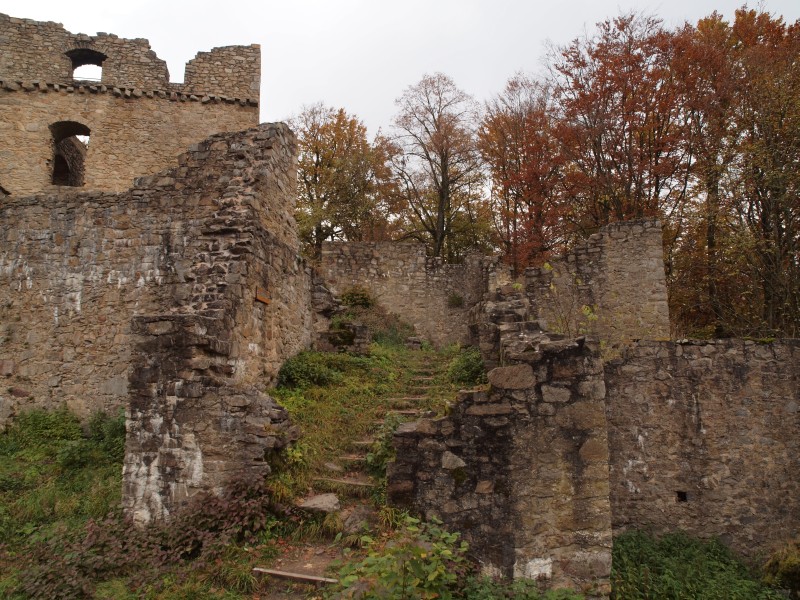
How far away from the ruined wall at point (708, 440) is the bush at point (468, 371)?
86.0 inches

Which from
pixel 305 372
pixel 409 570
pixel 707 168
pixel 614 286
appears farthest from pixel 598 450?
pixel 707 168

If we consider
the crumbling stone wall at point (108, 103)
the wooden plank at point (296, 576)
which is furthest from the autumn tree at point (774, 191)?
the crumbling stone wall at point (108, 103)

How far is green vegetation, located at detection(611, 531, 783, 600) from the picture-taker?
20.8 ft

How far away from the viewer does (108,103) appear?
1666 centimetres

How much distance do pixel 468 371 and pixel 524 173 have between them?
13.3 m

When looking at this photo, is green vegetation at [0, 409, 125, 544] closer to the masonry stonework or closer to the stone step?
the stone step

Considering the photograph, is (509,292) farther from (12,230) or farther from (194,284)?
(12,230)

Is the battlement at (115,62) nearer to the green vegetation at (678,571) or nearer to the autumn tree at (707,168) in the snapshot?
the autumn tree at (707,168)

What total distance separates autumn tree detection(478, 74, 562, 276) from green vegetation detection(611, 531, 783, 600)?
11.1 meters

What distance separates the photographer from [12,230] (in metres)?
9.37

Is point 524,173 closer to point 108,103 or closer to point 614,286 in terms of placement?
point 614,286

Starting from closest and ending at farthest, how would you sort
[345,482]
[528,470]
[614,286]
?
[528,470]
[345,482]
[614,286]

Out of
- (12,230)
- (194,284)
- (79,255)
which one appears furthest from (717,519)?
(12,230)

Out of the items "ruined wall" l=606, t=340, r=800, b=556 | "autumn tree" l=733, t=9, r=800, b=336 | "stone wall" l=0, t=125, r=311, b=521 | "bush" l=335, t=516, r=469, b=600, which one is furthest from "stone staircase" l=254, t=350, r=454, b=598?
"autumn tree" l=733, t=9, r=800, b=336
